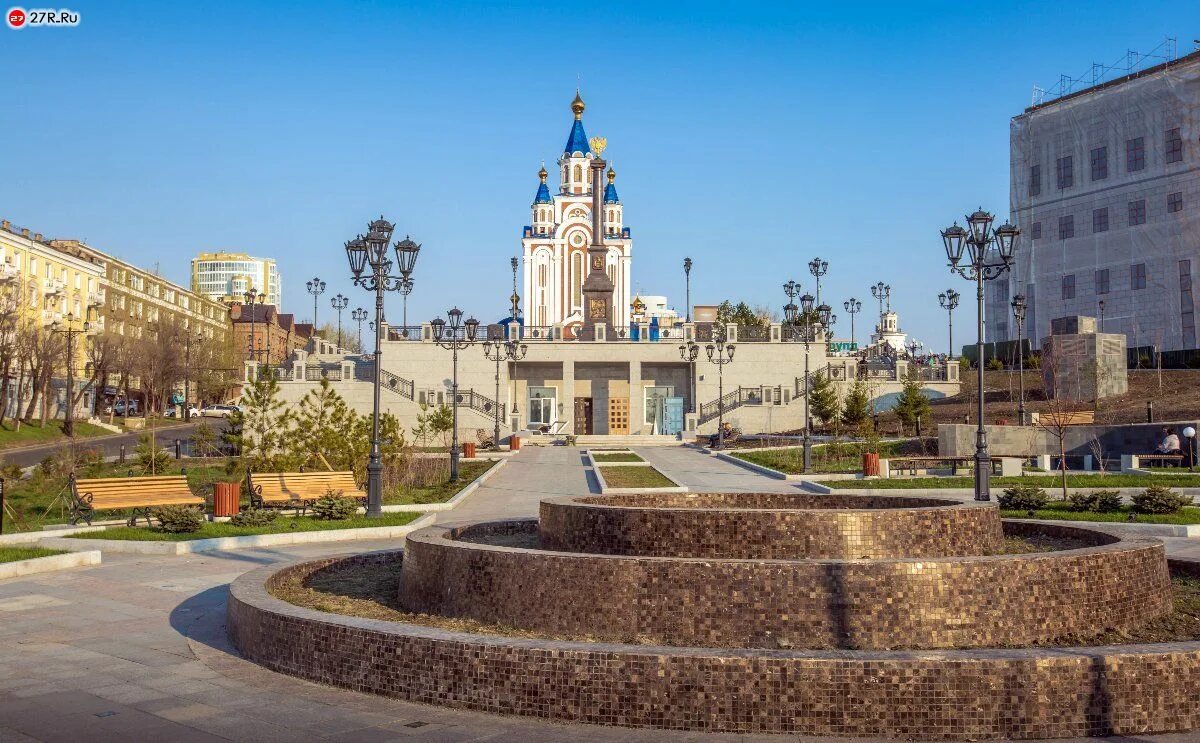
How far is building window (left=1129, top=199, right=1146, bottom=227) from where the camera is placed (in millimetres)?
50500

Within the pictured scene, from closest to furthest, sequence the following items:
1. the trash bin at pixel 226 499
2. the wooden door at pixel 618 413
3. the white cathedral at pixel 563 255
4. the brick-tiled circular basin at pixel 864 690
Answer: the brick-tiled circular basin at pixel 864 690 → the trash bin at pixel 226 499 → the wooden door at pixel 618 413 → the white cathedral at pixel 563 255

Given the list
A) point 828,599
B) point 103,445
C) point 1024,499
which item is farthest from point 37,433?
point 828,599

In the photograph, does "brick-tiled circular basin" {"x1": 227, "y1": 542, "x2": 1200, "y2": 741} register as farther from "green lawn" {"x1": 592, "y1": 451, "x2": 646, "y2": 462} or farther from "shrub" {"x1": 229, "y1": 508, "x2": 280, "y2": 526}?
"green lawn" {"x1": 592, "y1": 451, "x2": 646, "y2": 462}

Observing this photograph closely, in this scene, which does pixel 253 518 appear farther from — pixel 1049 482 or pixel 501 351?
pixel 501 351

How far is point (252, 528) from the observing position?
16.3 meters

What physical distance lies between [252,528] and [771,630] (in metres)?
11.8

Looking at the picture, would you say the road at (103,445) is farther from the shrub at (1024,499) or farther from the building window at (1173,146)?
the building window at (1173,146)

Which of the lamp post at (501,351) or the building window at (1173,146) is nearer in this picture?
the building window at (1173,146)

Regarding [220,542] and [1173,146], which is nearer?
[220,542]

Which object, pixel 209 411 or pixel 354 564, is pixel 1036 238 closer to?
pixel 354 564

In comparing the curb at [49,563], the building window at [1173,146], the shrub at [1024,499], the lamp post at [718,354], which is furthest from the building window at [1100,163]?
the curb at [49,563]

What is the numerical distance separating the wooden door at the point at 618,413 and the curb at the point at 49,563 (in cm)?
4455

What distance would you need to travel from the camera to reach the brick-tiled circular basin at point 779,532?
841 cm

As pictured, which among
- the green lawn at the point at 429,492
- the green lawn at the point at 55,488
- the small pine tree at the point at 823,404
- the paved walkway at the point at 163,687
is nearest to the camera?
the paved walkway at the point at 163,687
